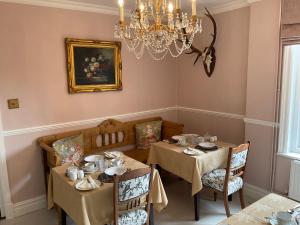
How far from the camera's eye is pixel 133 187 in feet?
6.53

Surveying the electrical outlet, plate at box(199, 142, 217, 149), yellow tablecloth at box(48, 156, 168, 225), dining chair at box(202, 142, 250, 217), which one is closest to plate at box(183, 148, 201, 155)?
plate at box(199, 142, 217, 149)

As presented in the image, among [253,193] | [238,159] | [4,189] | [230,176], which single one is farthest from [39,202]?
[253,193]

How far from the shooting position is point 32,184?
306cm

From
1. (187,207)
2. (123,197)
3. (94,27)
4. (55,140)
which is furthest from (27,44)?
(187,207)

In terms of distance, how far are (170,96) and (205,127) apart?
Answer: 81 centimetres

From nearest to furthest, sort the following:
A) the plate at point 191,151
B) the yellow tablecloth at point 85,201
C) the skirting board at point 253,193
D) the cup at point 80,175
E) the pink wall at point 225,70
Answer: the yellow tablecloth at point 85,201
the cup at point 80,175
the plate at point 191,151
the skirting board at point 253,193
the pink wall at point 225,70

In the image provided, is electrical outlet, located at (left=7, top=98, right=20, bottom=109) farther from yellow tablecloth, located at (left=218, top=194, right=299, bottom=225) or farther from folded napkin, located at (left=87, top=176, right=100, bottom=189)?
yellow tablecloth, located at (left=218, top=194, right=299, bottom=225)

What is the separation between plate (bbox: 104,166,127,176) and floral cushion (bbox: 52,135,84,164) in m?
0.77

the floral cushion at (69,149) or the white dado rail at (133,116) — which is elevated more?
the white dado rail at (133,116)

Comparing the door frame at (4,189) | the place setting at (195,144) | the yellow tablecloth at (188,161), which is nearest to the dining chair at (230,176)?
the yellow tablecloth at (188,161)

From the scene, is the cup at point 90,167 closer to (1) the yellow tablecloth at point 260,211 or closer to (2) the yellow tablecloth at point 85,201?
(2) the yellow tablecloth at point 85,201

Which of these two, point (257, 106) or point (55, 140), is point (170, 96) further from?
Answer: point (55, 140)

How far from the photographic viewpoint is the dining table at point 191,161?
2.69 meters

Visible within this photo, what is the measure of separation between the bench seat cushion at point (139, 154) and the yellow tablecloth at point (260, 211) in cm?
185
